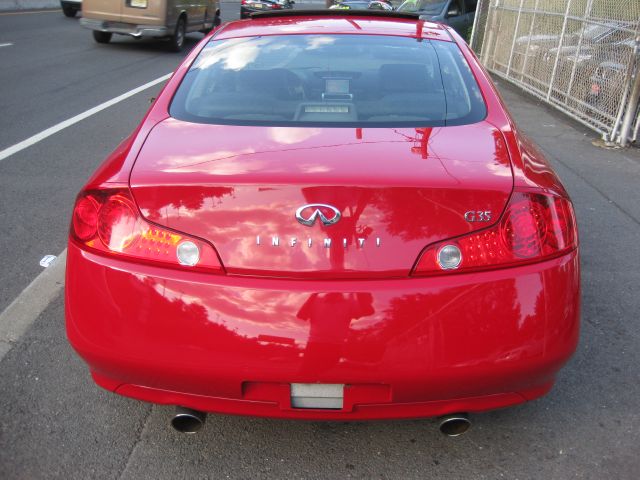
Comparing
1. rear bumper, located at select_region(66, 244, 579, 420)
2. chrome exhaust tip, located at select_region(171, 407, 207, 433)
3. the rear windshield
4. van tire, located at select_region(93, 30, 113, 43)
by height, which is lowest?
van tire, located at select_region(93, 30, 113, 43)

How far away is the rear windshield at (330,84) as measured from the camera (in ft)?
9.20

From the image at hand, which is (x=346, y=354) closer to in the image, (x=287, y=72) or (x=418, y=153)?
(x=418, y=153)

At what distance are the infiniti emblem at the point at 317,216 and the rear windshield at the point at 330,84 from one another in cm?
72

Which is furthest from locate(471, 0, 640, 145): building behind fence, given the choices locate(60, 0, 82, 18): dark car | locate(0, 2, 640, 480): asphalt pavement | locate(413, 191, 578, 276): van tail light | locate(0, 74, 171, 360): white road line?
locate(60, 0, 82, 18): dark car

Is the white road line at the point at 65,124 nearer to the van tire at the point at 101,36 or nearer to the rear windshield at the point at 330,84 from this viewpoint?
the rear windshield at the point at 330,84

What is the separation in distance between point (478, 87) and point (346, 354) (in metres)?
1.60

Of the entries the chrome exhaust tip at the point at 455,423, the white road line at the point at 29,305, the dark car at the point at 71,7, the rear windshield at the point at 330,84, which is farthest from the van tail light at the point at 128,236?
the dark car at the point at 71,7

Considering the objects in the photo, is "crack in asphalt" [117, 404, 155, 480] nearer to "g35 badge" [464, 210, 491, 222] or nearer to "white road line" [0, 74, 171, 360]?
"white road line" [0, 74, 171, 360]

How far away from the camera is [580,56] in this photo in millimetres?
8953

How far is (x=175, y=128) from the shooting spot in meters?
2.65

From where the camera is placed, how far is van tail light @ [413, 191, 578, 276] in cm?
207

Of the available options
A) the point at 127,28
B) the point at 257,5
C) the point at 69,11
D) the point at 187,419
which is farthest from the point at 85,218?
the point at 257,5

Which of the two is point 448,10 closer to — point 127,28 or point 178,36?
point 178,36

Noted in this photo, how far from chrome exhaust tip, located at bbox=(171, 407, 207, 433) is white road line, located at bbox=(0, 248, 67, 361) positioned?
1241 millimetres
